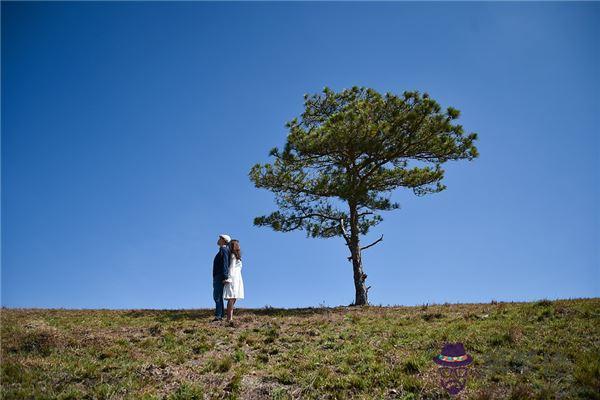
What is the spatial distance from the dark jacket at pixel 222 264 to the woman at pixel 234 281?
0.72 ft

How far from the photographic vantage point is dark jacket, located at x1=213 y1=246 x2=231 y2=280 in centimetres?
1355

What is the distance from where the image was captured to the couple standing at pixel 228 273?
1362cm

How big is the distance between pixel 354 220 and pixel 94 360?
14.0 meters

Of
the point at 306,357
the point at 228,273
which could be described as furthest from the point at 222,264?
the point at 306,357

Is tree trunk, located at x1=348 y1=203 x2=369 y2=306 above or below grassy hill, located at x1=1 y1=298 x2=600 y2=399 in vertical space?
above

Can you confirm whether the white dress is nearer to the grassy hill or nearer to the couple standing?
the couple standing

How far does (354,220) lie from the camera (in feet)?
69.5

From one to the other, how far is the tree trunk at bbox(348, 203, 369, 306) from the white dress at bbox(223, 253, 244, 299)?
25.2 feet

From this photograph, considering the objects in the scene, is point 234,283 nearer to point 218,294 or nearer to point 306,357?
point 218,294

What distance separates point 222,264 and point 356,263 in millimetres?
8573

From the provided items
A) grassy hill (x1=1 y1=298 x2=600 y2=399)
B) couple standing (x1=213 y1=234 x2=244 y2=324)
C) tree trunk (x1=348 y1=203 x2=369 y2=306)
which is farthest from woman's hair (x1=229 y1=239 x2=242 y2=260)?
tree trunk (x1=348 y1=203 x2=369 y2=306)

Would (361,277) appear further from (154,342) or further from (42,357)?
(42,357)

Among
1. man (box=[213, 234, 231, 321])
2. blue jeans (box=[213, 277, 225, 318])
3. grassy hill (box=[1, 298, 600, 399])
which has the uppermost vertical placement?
man (box=[213, 234, 231, 321])

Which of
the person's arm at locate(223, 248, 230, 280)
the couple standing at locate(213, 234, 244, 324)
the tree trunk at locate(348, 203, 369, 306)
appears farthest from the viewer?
the tree trunk at locate(348, 203, 369, 306)
